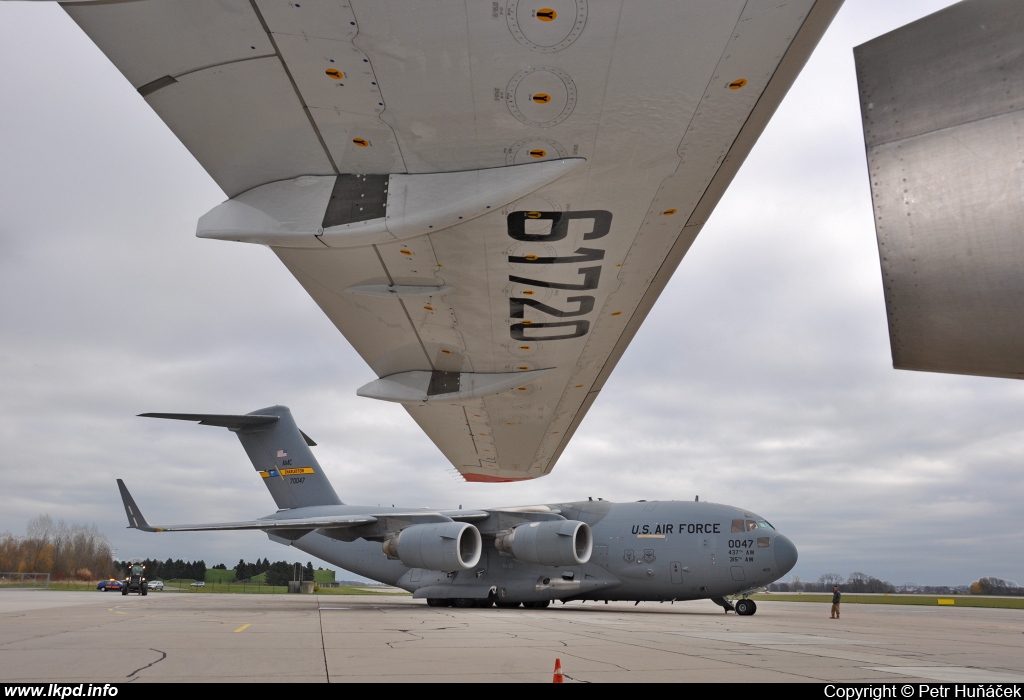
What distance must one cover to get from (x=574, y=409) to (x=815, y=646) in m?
4.40

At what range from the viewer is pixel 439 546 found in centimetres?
1603

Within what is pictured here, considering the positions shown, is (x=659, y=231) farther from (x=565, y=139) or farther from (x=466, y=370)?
(x=466, y=370)

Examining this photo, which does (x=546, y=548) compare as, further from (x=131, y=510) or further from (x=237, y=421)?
(x=131, y=510)

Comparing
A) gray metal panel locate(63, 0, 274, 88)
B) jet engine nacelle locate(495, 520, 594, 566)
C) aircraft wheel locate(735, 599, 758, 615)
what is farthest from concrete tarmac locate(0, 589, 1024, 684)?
aircraft wheel locate(735, 599, 758, 615)

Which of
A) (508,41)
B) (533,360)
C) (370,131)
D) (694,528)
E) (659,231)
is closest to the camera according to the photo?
(508,41)

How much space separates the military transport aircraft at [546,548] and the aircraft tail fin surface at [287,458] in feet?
0.96

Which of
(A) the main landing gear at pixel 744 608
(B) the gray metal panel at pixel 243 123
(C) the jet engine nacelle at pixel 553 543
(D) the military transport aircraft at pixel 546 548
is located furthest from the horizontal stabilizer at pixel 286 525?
(B) the gray metal panel at pixel 243 123

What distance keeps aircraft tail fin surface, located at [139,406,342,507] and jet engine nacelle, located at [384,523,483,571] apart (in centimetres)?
523

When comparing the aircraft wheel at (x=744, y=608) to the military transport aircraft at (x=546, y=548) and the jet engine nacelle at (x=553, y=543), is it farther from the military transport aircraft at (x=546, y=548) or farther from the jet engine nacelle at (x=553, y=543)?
the jet engine nacelle at (x=553, y=543)

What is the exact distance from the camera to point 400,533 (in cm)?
1722

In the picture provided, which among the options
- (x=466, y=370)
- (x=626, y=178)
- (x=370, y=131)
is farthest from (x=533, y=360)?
(x=370, y=131)

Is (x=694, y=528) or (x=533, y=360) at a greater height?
(x=533, y=360)

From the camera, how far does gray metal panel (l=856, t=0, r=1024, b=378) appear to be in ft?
9.57

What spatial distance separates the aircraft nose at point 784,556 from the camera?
53.6ft
